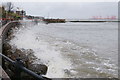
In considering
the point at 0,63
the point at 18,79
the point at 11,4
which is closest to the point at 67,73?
the point at 0,63

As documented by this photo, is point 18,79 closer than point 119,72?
Yes

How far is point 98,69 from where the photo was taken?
408 inches

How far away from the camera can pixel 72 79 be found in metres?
8.22

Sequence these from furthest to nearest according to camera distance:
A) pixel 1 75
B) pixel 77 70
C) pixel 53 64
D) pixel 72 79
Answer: pixel 53 64 → pixel 77 70 → pixel 72 79 → pixel 1 75

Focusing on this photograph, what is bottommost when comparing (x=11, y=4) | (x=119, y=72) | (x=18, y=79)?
(x=119, y=72)

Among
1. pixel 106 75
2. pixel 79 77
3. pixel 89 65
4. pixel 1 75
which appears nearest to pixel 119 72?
pixel 106 75

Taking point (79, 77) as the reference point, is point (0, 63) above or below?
above

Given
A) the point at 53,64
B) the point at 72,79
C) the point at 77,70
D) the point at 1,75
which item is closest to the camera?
the point at 1,75

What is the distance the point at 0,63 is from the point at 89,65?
6.52 m

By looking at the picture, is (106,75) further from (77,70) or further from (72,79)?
(72,79)

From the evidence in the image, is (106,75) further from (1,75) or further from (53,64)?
(1,75)

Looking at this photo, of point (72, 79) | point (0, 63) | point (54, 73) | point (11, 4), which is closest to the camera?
point (0, 63)

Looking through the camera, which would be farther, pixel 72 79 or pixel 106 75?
pixel 106 75

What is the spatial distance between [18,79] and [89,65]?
7.36 meters
